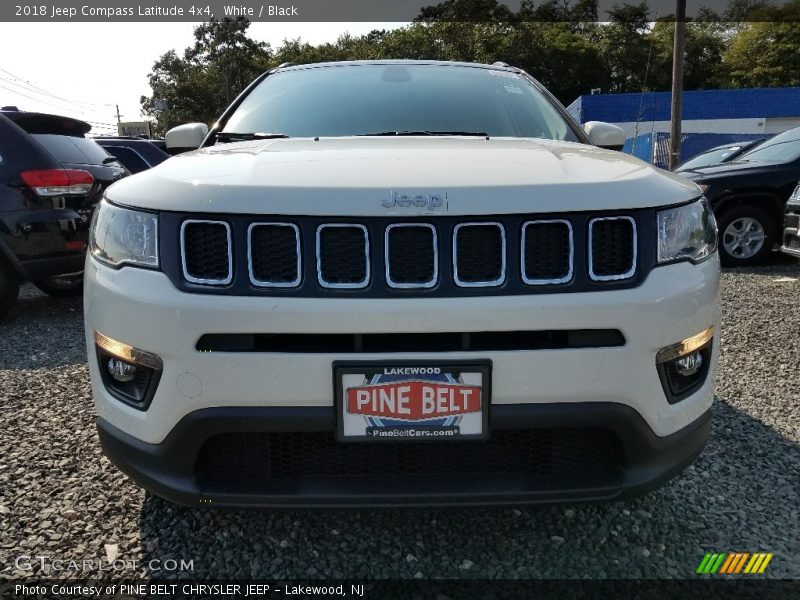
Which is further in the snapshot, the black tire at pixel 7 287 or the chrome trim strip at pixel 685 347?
the black tire at pixel 7 287

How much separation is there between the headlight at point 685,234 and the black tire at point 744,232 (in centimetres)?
564

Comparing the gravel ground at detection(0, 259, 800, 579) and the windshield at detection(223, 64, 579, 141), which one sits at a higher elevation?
the windshield at detection(223, 64, 579, 141)

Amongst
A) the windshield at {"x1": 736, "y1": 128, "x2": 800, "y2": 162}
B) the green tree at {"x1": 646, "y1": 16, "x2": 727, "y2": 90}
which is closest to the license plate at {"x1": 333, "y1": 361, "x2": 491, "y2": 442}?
the windshield at {"x1": 736, "y1": 128, "x2": 800, "y2": 162}

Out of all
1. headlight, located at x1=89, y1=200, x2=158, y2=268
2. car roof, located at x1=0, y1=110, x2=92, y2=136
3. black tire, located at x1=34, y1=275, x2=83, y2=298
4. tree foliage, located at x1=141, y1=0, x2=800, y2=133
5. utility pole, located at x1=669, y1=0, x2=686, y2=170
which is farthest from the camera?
tree foliage, located at x1=141, y1=0, x2=800, y2=133

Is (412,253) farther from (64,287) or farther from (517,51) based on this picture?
(517,51)

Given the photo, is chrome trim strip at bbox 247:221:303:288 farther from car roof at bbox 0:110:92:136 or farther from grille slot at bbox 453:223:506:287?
car roof at bbox 0:110:92:136

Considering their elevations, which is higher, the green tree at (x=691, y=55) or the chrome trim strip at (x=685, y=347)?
the green tree at (x=691, y=55)

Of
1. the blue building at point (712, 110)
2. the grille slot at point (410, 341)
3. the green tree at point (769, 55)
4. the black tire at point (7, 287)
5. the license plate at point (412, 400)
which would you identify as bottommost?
the black tire at point (7, 287)

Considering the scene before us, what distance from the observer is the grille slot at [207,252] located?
1.55m

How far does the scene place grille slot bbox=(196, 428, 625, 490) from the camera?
5.43ft

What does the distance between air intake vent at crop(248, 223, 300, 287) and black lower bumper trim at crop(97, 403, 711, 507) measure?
33 centimetres

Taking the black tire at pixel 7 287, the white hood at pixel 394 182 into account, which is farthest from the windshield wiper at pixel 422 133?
the black tire at pixel 7 287

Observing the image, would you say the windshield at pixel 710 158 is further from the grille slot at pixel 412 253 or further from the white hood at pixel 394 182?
the grille slot at pixel 412 253

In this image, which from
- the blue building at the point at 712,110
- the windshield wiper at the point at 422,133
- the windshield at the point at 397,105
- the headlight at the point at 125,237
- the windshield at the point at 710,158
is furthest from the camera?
the blue building at the point at 712,110
